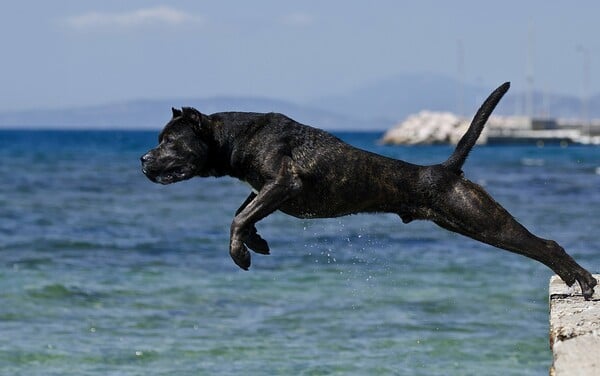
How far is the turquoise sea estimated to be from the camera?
39.7 ft

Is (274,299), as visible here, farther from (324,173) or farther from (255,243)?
(324,173)

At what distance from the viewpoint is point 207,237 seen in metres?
23.4

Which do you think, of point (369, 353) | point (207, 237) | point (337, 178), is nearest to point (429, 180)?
point (337, 178)

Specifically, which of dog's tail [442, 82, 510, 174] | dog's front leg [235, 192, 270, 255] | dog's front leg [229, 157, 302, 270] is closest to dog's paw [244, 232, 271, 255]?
dog's front leg [235, 192, 270, 255]

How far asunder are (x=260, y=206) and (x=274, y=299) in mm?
8213

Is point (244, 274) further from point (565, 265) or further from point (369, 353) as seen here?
point (565, 265)

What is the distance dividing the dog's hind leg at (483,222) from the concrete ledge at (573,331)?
236 mm

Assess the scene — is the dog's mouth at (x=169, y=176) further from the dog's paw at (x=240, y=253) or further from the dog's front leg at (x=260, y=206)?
the dog's paw at (x=240, y=253)

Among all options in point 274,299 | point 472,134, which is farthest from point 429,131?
point 472,134

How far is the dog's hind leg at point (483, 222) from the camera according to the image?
7648 mm

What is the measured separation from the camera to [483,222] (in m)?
7.66

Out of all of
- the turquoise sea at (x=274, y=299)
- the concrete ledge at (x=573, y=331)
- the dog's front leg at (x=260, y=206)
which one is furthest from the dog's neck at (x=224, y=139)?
the turquoise sea at (x=274, y=299)

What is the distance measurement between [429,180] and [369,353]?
4.96 metres

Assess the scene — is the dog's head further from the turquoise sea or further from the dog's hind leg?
the turquoise sea
